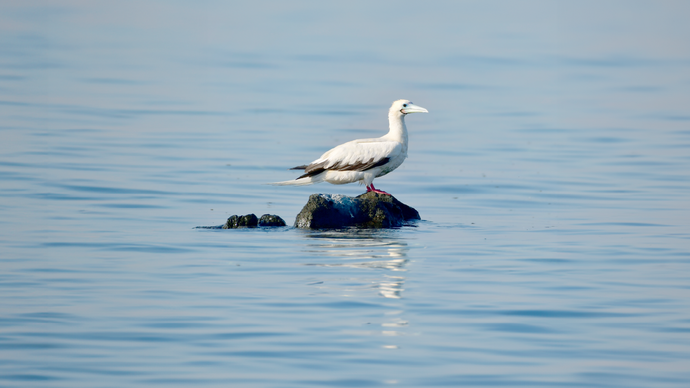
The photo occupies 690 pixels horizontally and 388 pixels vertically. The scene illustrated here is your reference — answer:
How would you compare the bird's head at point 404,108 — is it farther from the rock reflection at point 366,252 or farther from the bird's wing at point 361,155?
the rock reflection at point 366,252

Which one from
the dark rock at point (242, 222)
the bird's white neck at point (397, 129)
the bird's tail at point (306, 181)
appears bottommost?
the dark rock at point (242, 222)

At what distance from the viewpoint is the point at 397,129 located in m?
17.2

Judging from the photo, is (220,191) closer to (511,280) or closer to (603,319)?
(511,280)

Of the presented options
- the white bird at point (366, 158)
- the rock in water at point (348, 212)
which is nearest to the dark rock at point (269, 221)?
the rock in water at point (348, 212)

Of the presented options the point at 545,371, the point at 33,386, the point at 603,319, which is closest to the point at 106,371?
the point at 33,386

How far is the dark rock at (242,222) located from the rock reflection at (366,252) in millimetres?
1039

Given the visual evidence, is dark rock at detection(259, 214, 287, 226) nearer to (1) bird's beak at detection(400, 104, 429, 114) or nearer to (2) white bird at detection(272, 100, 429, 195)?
(2) white bird at detection(272, 100, 429, 195)

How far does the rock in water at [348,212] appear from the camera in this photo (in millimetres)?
15766

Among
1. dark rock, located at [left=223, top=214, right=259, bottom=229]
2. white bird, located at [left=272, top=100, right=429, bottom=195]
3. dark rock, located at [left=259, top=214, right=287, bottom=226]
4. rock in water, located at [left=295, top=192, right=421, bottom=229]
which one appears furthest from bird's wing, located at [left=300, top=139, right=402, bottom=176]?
dark rock, located at [left=223, top=214, right=259, bottom=229]

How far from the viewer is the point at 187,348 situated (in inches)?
360

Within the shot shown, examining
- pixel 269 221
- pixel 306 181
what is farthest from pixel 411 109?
pixel 269 221

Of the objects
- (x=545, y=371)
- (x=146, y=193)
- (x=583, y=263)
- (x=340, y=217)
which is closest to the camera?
(x=545, y=371)

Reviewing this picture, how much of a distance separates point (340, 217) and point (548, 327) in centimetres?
637

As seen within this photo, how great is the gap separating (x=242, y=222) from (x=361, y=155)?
87.9 inches
